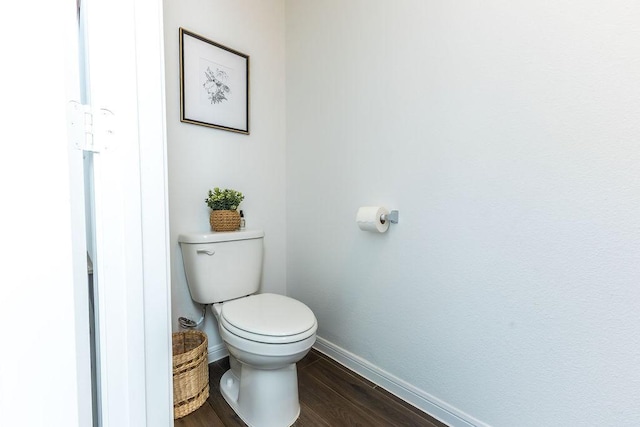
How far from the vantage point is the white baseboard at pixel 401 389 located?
3.60 ft

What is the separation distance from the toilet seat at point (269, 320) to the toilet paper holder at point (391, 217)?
1.74ft

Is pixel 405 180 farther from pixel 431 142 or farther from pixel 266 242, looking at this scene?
pixel 266 242

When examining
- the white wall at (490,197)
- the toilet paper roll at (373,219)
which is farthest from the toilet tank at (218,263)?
the toilet paper roll at (373,219)

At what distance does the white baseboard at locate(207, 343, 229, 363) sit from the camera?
1.53 m

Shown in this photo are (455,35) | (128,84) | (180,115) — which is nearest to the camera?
(128,84)

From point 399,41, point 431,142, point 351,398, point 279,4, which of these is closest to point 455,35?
point 399,41

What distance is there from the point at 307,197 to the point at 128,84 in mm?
1139

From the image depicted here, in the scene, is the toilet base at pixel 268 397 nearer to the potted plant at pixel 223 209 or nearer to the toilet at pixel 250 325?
the toilet at pixel 250 325

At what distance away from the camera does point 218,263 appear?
1.36 m

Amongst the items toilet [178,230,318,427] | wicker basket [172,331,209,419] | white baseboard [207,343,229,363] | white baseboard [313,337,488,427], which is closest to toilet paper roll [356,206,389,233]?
toilet [178,230,318,427]

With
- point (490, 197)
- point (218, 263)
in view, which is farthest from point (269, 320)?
point (490, 197)

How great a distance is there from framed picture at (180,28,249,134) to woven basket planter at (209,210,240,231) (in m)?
0.48

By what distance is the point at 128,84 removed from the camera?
2.06 feet

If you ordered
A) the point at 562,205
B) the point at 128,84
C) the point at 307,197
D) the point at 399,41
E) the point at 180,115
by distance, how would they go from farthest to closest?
the point at 307,197 → the point at 180,115 → the point at 399,41 → the point at 562,205 → the point at 128,84
